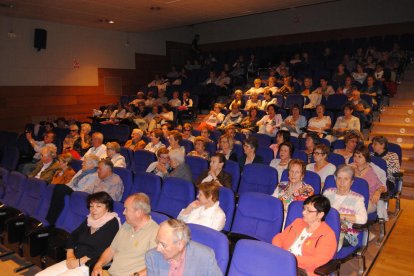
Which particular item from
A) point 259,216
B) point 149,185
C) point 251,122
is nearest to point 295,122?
point 251,122

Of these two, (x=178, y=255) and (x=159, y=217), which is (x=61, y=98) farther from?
(x=178, y=255)

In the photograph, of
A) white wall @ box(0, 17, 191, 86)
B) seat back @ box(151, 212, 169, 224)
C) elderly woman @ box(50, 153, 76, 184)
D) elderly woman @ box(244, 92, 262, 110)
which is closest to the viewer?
seat back @ box(151, 212, 169, 224)

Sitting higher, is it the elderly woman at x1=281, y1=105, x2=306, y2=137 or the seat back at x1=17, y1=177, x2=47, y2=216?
the elderly woman at x1=281, y1=105, x2=306, y2=137

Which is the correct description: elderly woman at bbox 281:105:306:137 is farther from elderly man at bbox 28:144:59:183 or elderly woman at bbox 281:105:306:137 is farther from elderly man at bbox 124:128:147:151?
elderly man at bbox 28:144:59:183

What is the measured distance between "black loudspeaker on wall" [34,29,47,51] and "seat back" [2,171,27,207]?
6.77m

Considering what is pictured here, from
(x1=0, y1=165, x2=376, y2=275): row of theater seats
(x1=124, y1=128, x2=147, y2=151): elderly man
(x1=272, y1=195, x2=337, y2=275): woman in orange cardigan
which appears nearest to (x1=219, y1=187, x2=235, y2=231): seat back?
(x1=0, y1=165, x2=376, y2=275): row of theater seats

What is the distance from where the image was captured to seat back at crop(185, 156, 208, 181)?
4750mm

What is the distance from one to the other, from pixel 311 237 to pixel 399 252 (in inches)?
69.3

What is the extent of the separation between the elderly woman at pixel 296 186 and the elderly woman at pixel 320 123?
313cm

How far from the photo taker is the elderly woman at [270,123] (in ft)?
22.3

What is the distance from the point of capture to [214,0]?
775cm

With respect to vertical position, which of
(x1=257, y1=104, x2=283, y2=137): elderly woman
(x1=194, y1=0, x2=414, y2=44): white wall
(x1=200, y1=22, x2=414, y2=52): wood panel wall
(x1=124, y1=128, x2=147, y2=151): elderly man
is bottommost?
(x1=124, y1=128, x2=147, y2=151): elderly man

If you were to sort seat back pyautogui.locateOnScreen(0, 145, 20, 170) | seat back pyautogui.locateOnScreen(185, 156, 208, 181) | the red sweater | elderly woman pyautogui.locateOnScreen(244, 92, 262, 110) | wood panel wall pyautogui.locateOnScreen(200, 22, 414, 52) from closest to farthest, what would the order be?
1. the red sweater
2. seat back pyautogui.locateOnScreen(185, 156, 208, 181)
3. seat back pyautogui.locateOnScreen(0, 145, 20, 170)
4. elderly woman pyautogui.locateOnScreen(244, 92, 262, 110)
5. wood panel wall pyautogui.locateOnScreen(200, 22, 414, 52)

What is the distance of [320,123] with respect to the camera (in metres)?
6.53
